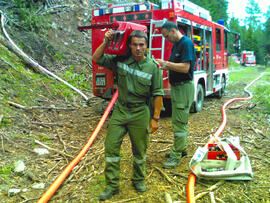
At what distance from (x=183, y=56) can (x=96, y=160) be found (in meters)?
2.17

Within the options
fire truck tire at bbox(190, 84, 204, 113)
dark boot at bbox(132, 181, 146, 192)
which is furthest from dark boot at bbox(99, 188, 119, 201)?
fire truck tire at bbox(190, 84, 204, 113)

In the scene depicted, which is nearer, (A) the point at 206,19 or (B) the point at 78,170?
(B) the point at 78,170

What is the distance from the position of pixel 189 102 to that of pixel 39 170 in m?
2.50

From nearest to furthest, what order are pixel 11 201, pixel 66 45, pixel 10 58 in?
pixel 11 201 < pixel 10 58 < pixel 66 45

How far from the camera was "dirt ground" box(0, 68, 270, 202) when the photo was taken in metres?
3.43

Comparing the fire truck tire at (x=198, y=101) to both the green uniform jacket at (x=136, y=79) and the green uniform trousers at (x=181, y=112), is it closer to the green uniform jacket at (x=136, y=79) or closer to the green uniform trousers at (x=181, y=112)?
the green uniform trousers at (x=181, y=112)

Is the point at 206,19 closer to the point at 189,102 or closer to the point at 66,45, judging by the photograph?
the point at 189,102

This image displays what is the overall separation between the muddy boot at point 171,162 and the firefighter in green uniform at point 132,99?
0.91m

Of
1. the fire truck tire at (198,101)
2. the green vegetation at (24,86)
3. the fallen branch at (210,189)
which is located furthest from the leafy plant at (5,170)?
the fire truck tire at (198,101)

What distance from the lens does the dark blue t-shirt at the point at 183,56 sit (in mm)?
3997

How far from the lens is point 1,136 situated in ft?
14.9

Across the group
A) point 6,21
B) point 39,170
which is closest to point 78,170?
point 39,170

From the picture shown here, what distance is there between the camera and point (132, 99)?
3240 mm

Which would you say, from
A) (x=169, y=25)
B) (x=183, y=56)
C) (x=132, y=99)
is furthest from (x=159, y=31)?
(x=132, y=99)
